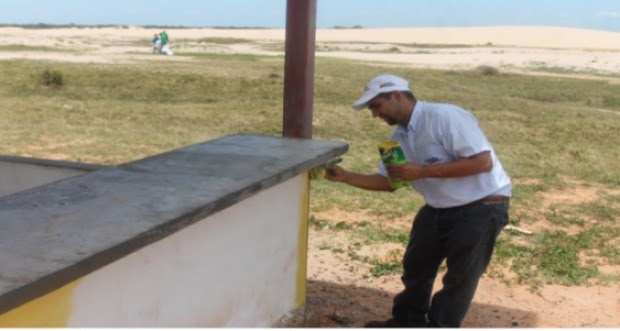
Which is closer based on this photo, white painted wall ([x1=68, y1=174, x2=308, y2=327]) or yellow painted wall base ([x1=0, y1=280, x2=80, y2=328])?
yellow painted wall base ([x1=0, y1=280, x2=80, y2=328])

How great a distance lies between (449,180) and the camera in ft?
13.2

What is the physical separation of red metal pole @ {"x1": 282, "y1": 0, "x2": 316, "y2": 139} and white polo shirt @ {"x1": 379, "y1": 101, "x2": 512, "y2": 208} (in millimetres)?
736

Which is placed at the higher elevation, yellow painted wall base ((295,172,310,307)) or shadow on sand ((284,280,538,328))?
yellow painted wall base ((295,172,310,307))

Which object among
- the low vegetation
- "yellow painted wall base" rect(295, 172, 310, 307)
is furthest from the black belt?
the low vegetation

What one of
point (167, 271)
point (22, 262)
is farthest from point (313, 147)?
point (22, 262)

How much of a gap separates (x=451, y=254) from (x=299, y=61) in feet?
4.53

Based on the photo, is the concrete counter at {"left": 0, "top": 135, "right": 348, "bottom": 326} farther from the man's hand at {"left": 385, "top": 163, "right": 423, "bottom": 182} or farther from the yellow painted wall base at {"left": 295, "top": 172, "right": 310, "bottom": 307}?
the man's hand at {"left": 385, "top": 163, "right": 423, "bottom": 182}

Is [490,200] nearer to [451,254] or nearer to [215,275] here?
[451,254]

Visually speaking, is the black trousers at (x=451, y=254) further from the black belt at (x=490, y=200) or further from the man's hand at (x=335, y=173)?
the man's hand at (x=335, y=173)

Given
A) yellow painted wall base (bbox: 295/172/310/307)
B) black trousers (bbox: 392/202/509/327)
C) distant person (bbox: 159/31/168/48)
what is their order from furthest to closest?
distant person (bbox: 159/31/168/48), yellow painted wall base (bbox: 295/172/310/307), black trousers (bbox: 392/202/509/327)

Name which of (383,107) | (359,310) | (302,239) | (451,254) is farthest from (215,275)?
(359,310)

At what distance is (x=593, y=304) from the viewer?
562cm

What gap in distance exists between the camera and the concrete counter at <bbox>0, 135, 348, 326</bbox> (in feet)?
7.68

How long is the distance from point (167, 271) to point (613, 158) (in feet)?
32.7
